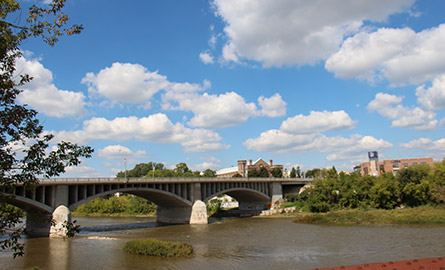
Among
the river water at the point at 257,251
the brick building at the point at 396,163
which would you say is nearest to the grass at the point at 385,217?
the river water at the point at 257,251

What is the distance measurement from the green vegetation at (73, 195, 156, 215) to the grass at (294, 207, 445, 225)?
1770 inches

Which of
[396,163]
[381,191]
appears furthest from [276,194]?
[396,163]

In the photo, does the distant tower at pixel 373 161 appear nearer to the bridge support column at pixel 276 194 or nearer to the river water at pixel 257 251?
the bridge support column at pixel 276 194

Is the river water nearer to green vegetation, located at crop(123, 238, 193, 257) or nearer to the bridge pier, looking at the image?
green vegetation, located at crop(123, 238, 193, 257)

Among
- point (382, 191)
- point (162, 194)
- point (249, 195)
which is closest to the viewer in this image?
point (162, 194)

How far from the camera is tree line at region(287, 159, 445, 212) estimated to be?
5844 centimetres

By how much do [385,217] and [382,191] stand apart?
30.6ft

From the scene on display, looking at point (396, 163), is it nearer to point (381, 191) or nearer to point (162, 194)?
point (381, 191)

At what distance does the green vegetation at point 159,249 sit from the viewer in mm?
28888

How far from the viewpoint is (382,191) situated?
197 ft

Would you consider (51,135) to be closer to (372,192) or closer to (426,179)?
(372,192)

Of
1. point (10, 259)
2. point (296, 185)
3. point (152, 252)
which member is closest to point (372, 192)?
point (296, 185)

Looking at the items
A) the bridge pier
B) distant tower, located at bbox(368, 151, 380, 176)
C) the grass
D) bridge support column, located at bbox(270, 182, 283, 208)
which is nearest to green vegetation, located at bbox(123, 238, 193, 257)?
the bridge pier

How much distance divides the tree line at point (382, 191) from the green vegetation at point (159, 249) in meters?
43.9
